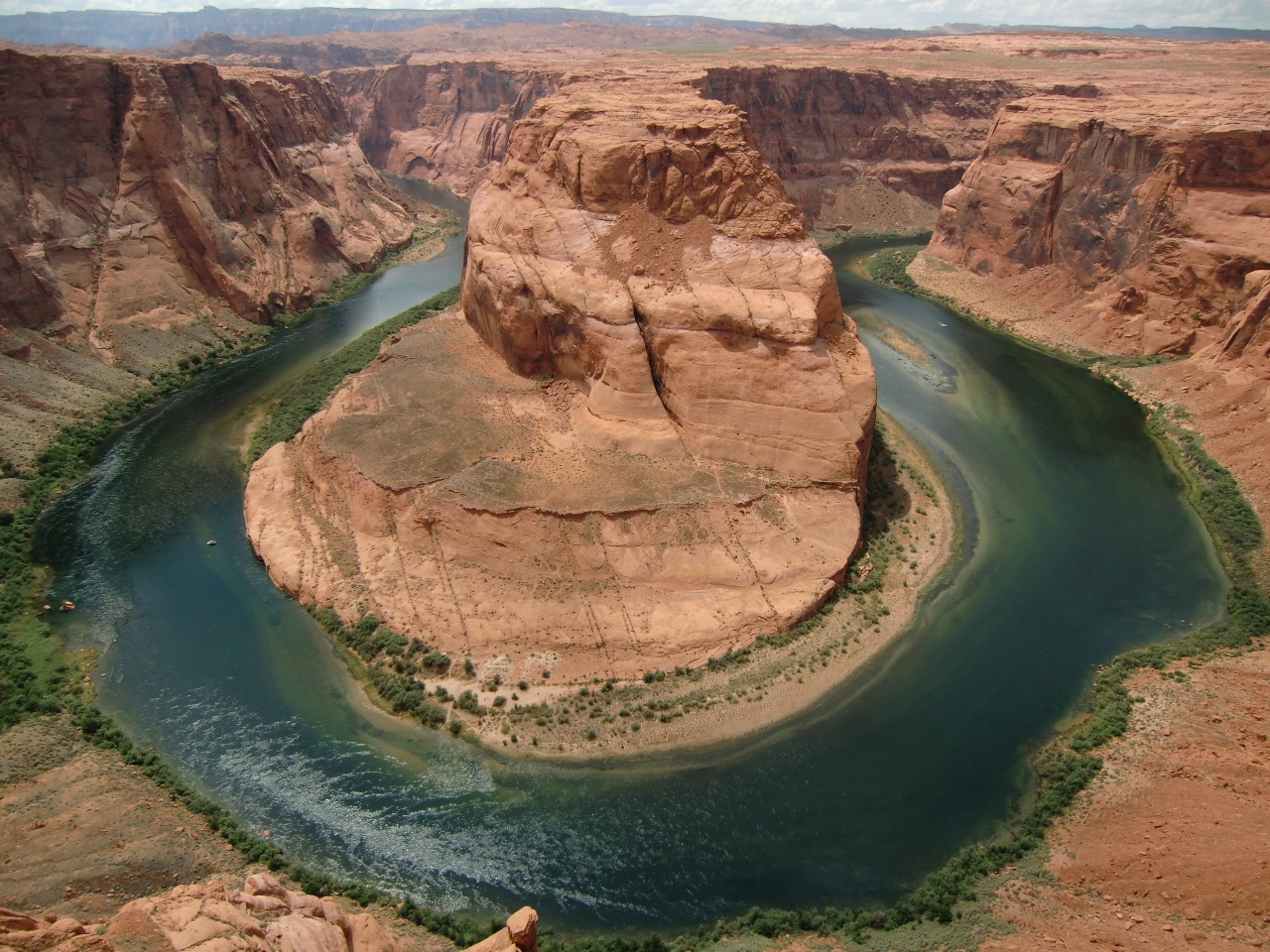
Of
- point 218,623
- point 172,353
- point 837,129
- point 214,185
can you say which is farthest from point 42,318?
point 837,129

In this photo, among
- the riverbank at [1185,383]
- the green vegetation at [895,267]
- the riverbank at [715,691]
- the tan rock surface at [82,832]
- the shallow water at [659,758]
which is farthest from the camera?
the green vegetation at [895,267]

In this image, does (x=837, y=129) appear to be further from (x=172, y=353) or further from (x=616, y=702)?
(x=616, y=702)

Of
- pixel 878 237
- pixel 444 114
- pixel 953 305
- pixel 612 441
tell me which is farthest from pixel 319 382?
pixel 444 114

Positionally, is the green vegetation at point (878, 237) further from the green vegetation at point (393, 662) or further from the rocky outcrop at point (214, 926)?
the rocky outcrop at point (214, 926)

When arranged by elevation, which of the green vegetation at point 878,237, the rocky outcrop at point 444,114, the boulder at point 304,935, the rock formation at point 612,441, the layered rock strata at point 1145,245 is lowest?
the boulder at point 304,935

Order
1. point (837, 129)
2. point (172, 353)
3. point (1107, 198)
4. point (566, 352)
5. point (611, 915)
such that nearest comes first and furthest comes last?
point (611, 915) → point (566, 352) → point (172, 353) → point (1107, 198) → point (837, 129)

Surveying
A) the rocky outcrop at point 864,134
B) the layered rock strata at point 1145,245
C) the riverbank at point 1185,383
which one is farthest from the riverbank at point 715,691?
the rocky outcrop at point 864,134
